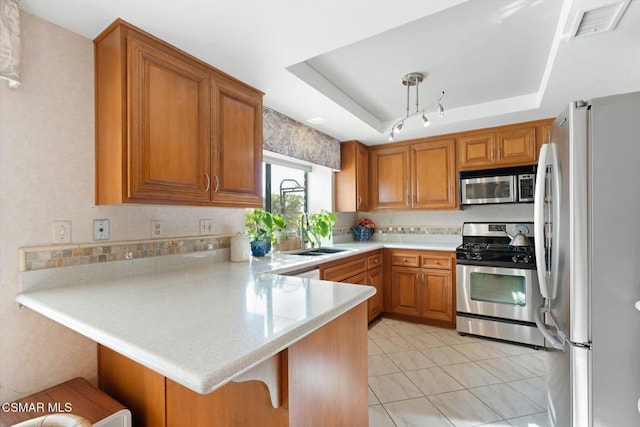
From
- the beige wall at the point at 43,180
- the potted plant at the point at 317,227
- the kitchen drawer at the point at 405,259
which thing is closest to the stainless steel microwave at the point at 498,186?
the kitchen drawer at the point at 405,259

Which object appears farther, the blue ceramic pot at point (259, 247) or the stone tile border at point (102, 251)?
the blue ceramic pot at point (259, 247)

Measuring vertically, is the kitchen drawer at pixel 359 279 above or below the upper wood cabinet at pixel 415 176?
below

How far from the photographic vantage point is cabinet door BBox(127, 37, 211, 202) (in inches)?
55.0

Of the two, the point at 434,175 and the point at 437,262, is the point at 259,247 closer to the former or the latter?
the point at 437,262

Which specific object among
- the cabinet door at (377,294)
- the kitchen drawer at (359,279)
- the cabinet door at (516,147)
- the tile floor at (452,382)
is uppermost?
the cabinet door at (516,147)

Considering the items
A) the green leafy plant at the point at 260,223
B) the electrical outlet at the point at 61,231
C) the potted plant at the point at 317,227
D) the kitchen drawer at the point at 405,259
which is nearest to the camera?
the electrical outlet at the point at 61,231

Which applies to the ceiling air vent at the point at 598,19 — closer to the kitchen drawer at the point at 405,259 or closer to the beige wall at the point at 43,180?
the kitchen drawer at the point at 405,259

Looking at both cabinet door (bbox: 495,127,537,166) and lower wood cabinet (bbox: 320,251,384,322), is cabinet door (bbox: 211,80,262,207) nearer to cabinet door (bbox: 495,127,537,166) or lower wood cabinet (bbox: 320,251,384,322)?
lower wood cabinet (bbox: 320,251,384,322)

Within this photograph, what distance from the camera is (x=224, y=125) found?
1.86m

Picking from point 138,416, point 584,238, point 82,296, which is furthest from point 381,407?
point 82,296

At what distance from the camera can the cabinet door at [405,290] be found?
3.31 meters

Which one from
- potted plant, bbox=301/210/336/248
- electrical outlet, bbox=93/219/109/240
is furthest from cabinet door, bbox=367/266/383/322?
electrical outlet, bbox=93/219/109/240

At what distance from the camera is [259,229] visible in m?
2.52

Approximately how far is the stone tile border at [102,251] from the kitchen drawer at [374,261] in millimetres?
1782
